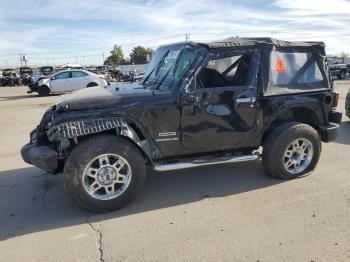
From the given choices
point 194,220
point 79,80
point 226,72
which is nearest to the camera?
point 194,220

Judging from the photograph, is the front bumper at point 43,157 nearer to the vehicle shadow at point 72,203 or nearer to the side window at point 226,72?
the vehicle shadow at point 72,203

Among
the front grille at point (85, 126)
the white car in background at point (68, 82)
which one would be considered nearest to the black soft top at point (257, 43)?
the front grille at point (85, 126)

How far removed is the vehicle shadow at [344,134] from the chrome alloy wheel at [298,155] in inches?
98.4

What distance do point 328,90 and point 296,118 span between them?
1.99ft

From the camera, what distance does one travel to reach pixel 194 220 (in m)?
4.36

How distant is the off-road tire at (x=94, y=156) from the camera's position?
4.45 m

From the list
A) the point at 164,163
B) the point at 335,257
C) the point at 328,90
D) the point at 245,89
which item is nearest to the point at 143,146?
the point at 164,163

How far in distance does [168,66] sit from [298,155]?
2.22 metres

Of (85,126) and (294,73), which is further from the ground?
(294,73)

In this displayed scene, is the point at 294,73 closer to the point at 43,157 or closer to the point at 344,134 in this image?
the point at 43,157

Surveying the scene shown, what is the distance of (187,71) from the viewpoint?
5016mm

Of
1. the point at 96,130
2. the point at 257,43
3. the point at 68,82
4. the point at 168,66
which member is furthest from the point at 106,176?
the point at 68,82

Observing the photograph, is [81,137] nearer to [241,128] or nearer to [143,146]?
[143,146]

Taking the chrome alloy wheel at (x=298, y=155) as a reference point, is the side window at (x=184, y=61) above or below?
above
